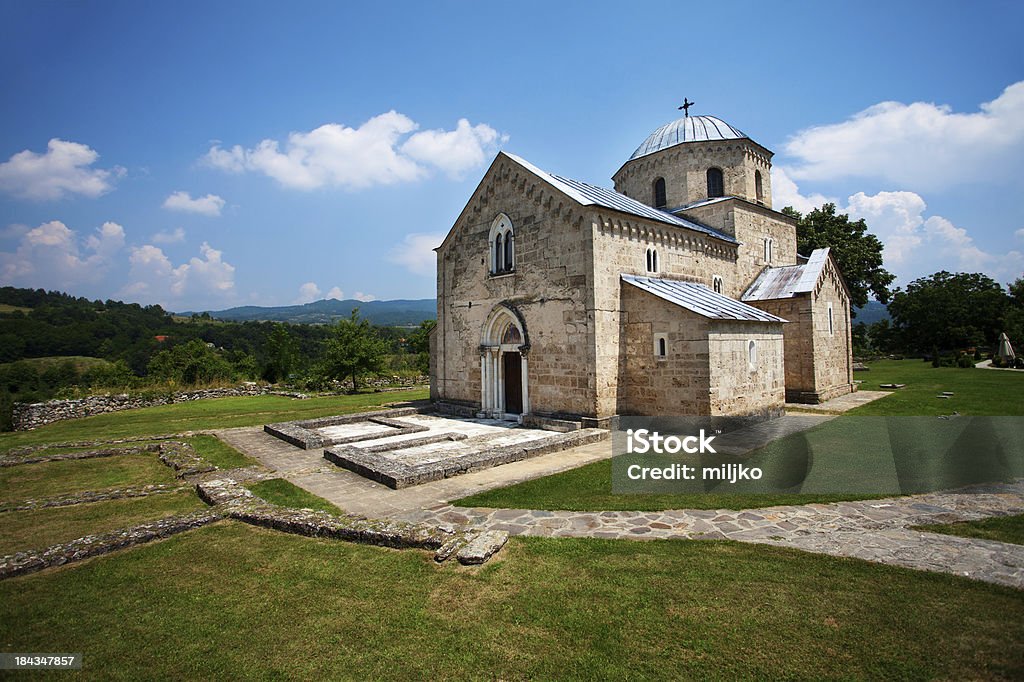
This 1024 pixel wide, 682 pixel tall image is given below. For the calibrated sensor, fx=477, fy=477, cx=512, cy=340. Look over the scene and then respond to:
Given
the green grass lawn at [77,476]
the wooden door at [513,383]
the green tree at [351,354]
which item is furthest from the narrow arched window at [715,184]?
the green grass lawn at [77,476]

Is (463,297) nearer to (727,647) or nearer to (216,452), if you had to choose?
(216,452)

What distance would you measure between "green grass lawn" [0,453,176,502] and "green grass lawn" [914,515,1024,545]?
14315 millimetres

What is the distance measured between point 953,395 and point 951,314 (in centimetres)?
3946

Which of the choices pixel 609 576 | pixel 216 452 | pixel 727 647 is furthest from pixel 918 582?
pixel 216 452

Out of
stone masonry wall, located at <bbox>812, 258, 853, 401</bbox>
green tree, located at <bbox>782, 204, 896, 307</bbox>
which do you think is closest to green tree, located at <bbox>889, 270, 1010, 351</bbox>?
green tree, located at <bbox>782, 204, 896, 307</bbox>

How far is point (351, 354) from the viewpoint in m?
31.2

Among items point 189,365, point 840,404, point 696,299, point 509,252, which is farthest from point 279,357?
point 840,404

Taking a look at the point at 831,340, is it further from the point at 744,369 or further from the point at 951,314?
the point at 951,314

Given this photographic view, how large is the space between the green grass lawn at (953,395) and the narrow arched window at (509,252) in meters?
13.4

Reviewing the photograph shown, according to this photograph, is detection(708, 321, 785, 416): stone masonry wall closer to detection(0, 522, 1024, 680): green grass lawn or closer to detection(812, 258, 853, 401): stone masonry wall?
detection(812, 258, 853, 401): stone masonry wall

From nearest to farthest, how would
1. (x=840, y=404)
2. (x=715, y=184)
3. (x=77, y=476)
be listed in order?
(x=77, y=476)
(x=840, y=404)
(x=715, y=184)

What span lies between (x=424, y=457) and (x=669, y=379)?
784cm

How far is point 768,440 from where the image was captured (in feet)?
42.0

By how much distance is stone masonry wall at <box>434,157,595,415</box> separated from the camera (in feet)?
52.1
